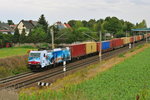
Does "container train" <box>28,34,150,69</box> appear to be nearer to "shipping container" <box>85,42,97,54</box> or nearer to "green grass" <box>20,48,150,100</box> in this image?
"shipping container" <box>85,42,97,54</box>

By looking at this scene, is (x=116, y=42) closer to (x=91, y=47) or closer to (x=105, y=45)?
(x=105, y=45)

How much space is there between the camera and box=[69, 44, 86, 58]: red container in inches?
1853

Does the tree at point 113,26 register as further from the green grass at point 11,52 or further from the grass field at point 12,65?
the grass field at point 12,65

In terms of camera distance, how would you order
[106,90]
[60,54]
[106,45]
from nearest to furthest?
1. [106,90]
2. [60,54]
3. [106,45]

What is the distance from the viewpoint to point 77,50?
4928 centimetres

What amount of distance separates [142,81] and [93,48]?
3551 centimetres

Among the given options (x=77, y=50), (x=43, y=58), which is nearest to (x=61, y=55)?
(x=43, y=58)

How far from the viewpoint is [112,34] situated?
127500 mm

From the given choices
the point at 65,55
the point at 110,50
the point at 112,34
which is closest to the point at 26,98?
the point at 65,55

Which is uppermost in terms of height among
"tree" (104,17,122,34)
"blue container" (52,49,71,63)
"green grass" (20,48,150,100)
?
"tree" (104,17,122,34)

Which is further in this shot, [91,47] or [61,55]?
[91,47]

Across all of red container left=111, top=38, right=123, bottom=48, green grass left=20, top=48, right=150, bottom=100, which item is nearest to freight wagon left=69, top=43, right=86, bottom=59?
red container left=111, top=38, right=123, bottom=48

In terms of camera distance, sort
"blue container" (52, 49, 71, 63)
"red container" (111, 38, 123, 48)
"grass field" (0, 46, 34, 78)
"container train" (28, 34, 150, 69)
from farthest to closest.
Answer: "red container" (111, 38, 123, 48), "blue container" (52, 49, 71, 63), "container train" (28, 34, 150, 69), "grass field" (0, 46, 34, 78)

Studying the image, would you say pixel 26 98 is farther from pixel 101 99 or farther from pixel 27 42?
pixel 27 42
